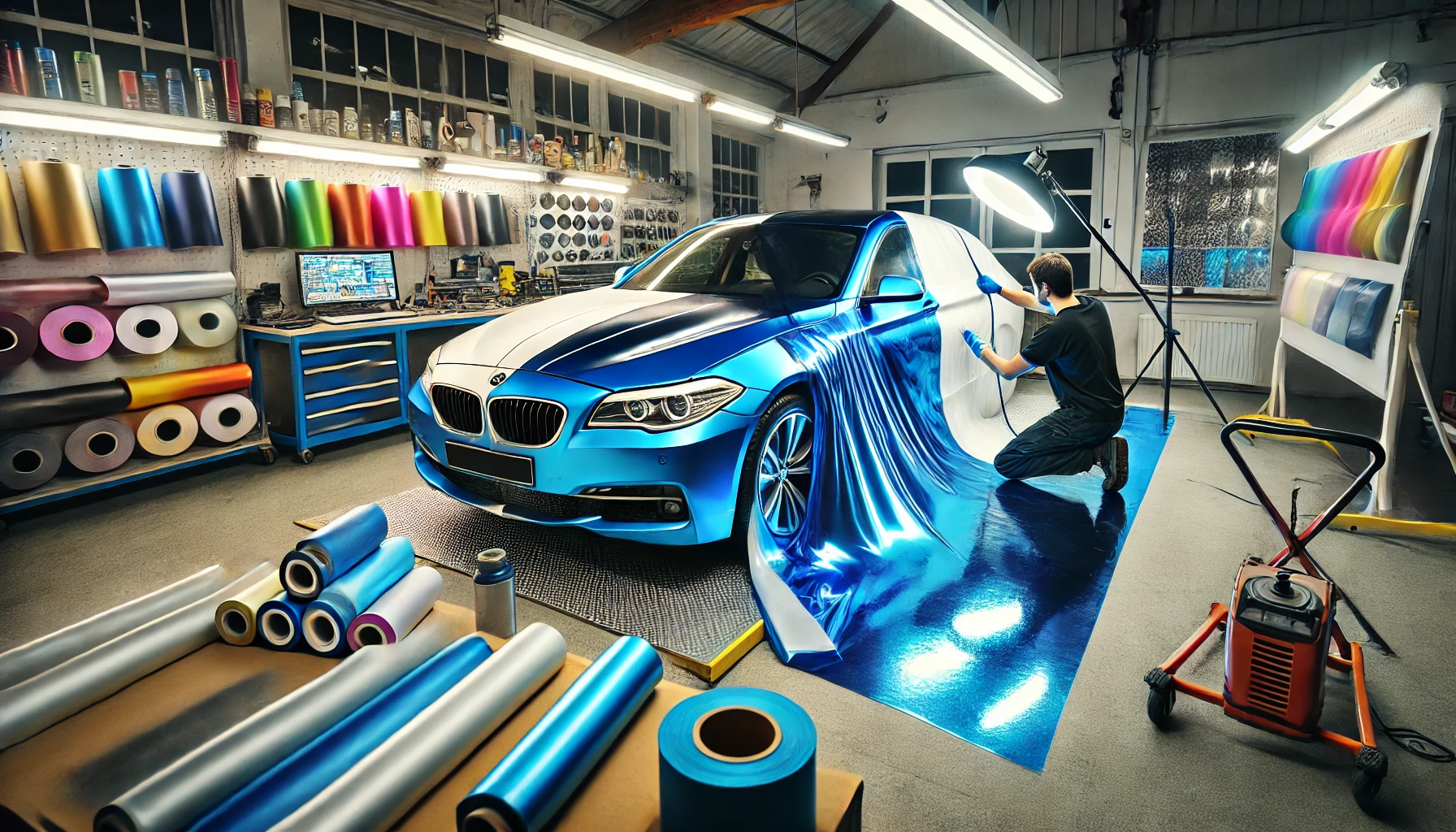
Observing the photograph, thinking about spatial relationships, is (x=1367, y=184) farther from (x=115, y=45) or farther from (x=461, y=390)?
(x=115, y=45)

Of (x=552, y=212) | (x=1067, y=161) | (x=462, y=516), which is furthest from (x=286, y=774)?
(x=1067, y=161)

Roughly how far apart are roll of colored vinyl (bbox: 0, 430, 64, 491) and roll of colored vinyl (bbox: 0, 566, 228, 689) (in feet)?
9.97

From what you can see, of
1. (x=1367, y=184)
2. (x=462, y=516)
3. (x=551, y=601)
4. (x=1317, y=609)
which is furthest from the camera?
(x=1367, y=184)

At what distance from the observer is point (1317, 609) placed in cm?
182

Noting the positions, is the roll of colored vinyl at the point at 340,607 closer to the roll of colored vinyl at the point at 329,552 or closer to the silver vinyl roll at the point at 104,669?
the roll of colored vinyl at the point at 329,552

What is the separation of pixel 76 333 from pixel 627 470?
3.26m

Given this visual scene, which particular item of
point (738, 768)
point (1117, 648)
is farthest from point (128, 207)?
point (1117, 648)

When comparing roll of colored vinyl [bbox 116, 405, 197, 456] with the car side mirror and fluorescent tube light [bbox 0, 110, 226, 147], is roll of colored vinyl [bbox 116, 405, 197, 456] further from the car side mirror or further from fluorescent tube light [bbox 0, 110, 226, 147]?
the car side mirror

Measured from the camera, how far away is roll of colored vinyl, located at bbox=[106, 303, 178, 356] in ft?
12.9

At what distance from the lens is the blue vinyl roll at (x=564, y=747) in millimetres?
844

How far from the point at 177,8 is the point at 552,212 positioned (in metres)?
3.01

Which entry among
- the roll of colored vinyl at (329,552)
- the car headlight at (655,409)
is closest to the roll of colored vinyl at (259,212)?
the car headlight at (655,409)

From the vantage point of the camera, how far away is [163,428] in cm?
407

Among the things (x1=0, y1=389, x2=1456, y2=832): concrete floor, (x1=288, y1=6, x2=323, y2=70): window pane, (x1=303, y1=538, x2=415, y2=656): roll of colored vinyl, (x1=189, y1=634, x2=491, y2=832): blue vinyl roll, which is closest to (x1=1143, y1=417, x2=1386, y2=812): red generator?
(x1=0, y1=389, x2=1456, y2=832): concrete floor
